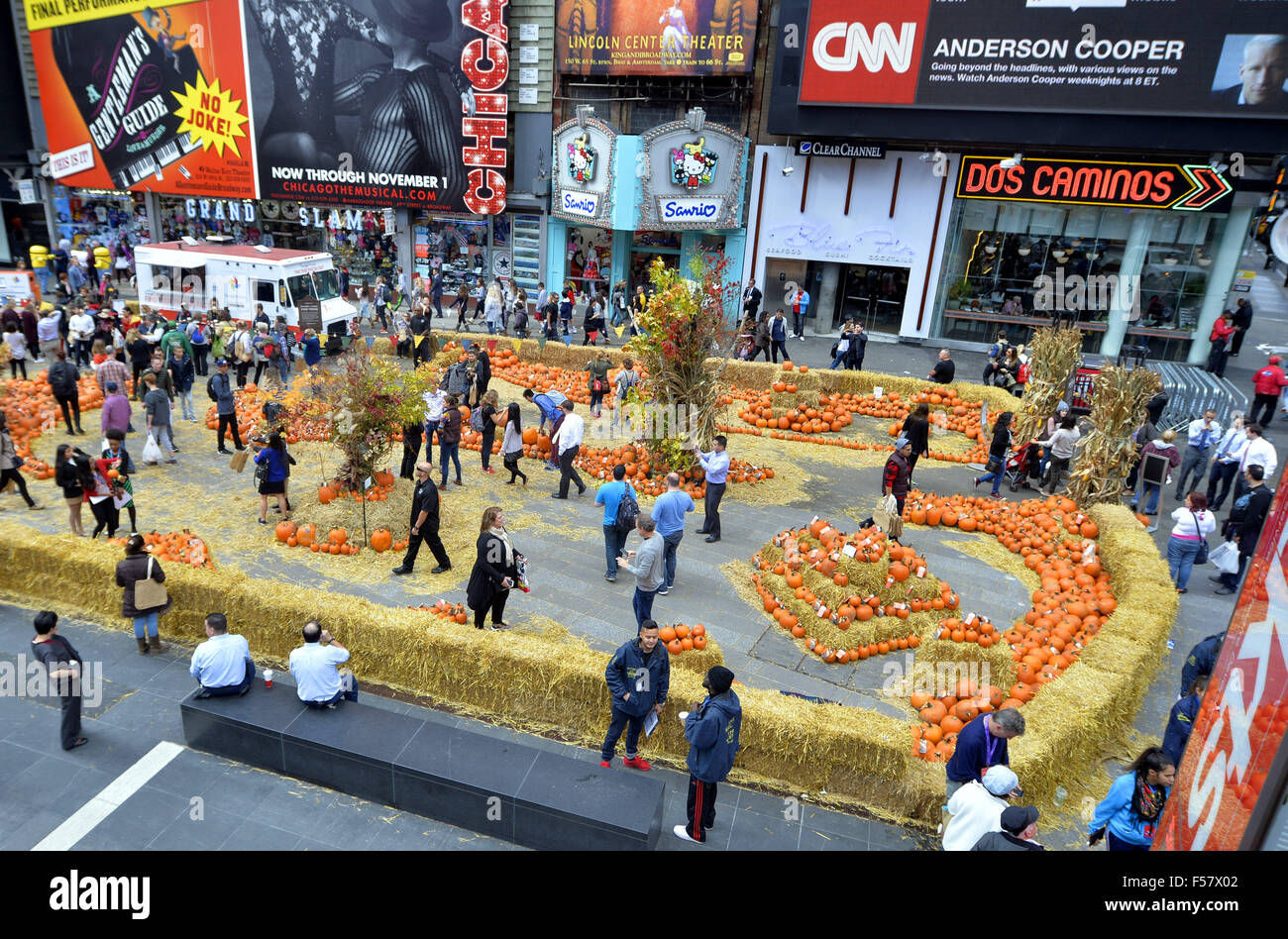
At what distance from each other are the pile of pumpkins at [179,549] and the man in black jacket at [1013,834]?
9.54m

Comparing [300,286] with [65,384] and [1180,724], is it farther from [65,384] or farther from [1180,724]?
[1180,724]

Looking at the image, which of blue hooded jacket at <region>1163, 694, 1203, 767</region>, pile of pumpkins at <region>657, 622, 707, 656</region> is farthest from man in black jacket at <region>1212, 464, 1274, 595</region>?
pile of pumpkins at <region>657, 622, 707, 656</region>

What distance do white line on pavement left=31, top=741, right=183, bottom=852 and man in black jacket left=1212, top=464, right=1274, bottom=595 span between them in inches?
569

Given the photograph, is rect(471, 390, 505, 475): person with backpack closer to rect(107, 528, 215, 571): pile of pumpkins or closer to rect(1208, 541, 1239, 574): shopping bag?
rect(107, 528, 215, 571): pile of pumpkins

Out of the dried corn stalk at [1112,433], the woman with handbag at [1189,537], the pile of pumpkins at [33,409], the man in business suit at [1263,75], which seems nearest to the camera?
the woman with handbag at [1189,537]

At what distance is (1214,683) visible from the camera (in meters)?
4.34

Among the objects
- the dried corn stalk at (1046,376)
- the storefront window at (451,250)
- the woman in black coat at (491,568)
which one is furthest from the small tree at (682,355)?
the storefront window at (451,250)

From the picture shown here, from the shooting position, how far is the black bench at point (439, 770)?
21.4 feet

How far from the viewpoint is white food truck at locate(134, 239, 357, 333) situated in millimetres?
23469

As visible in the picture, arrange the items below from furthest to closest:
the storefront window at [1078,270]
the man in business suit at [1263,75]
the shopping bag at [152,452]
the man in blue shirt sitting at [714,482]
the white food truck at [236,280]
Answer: the storefront window at [1078,270], the white food truck at [236,280], the man in business suit at [1263,75], the shopping bag at [152,452], the man in blue shirt sitting at [714,482]

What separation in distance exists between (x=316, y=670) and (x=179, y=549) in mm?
4788

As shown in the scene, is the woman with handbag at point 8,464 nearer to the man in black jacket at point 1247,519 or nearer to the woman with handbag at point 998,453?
the woman with handbag at point 998,453

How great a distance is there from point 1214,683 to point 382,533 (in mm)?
10785
